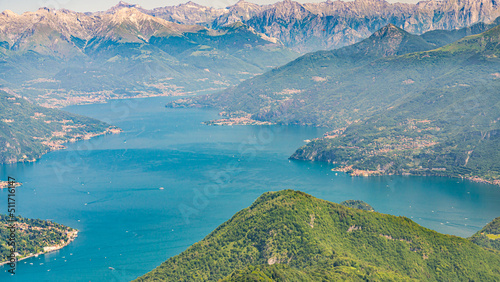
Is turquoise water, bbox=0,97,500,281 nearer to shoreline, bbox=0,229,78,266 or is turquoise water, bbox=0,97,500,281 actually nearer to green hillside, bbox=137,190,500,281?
shoreline, bbox=0,229,78,266

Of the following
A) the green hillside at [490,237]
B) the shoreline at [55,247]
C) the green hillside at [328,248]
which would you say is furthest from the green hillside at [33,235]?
the green hillside at [490,237]

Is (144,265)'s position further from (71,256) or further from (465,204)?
(465,204)

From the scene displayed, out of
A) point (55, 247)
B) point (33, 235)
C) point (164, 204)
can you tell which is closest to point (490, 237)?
point (164, 204)

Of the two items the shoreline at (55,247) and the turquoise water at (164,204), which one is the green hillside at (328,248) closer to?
the turquoise water at (164,204)

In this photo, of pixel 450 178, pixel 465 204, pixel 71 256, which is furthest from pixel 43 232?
pixel 450 178

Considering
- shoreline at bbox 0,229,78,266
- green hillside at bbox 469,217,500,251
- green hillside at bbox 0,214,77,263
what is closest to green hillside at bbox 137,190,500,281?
green hillside at bbox 469,217,500,251

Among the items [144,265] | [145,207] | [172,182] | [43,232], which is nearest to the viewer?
[144,265]

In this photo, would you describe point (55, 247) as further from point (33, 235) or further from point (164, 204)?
point (164, 204)
